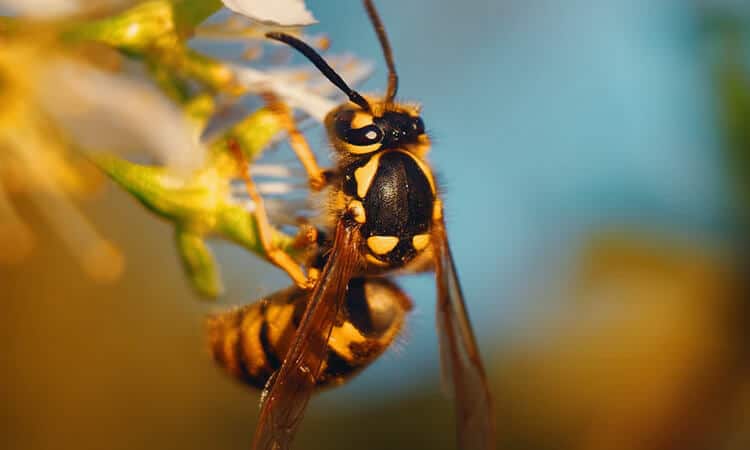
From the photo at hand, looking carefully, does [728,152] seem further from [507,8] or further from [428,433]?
[428,433]

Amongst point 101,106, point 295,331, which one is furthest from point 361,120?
point 101,106

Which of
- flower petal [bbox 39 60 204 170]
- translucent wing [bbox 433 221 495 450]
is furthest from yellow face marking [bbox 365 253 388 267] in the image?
flower petal [bbox 39 60 204 170]

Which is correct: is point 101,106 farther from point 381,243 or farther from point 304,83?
point 381,243

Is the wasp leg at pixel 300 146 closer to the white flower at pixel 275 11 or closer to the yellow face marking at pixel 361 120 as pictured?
the yellow face marking at pixel 361 120

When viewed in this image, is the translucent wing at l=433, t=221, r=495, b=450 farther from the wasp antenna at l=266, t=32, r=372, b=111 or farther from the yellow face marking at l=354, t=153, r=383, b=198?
the wasp antenna at l=266, t=32, r=372, b=111

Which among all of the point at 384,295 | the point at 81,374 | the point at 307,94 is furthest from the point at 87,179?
the point at 81,374
